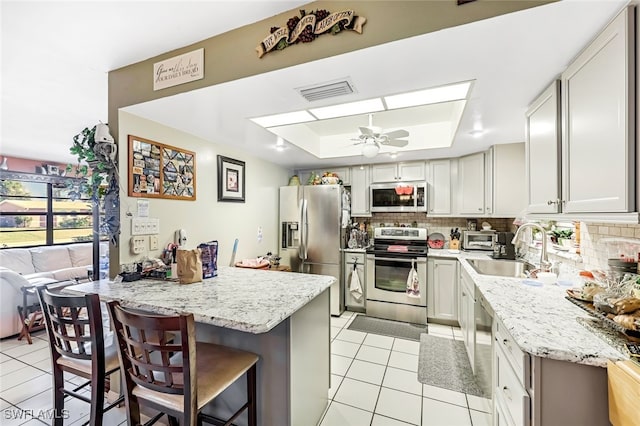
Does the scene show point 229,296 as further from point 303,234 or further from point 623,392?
point 303,234

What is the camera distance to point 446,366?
2500mm

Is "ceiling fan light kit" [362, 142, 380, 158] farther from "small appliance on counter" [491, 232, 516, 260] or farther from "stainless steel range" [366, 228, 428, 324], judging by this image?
"small appliance on counter" [491, 232, 516, 260]

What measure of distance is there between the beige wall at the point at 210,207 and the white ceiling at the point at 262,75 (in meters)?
0.18

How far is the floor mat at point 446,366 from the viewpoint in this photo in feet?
7.33

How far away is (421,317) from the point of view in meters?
3.46

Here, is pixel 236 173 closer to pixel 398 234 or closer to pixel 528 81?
pixel 398 234

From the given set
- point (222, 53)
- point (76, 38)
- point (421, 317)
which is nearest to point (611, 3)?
point (222, 53)

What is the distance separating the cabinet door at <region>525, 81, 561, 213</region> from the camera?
153 cm

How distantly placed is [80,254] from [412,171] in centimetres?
625

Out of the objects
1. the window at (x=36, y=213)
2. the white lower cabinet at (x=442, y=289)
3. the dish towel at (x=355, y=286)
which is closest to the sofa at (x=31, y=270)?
the window at (x=36, y=213)

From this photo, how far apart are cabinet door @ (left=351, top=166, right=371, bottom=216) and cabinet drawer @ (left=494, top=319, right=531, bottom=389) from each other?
8.93 ft

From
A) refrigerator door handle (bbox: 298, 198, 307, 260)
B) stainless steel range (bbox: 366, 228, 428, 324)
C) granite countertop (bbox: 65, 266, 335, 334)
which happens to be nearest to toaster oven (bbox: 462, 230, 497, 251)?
stainless steel range (bbox: 366, 228, 428, 324)

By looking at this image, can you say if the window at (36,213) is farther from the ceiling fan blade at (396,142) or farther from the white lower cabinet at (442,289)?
the white lower cabinet at (442,289)

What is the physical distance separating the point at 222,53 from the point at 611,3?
1.87 metres
